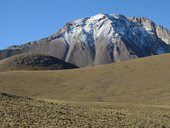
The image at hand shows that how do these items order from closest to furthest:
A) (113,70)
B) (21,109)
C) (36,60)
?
(21,109) < (113,70) < (36,60)

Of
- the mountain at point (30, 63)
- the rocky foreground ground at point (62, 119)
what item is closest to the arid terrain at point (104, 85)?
the rocky foreground ground at point (62, 119)

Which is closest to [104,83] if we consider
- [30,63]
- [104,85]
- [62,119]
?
[104,85]

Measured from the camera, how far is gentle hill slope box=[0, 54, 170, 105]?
82688 millimetres

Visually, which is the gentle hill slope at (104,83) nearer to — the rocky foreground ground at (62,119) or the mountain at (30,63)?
the rocky foreground ground at (62,119)

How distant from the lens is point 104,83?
95750mm

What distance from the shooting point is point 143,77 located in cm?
9869

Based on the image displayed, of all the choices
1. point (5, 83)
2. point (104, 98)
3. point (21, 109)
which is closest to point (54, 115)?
point (21, 109)

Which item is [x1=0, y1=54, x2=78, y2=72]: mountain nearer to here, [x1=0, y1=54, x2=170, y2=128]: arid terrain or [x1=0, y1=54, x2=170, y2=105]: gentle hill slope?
[x1=0, y1=54, x2=170, y2=105]: gentle hill slope

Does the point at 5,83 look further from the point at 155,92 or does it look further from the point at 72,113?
the point at 72,113

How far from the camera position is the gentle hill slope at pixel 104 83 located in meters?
82.7

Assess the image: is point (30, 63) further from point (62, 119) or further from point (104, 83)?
point (62, 119)

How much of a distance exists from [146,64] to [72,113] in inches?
3017

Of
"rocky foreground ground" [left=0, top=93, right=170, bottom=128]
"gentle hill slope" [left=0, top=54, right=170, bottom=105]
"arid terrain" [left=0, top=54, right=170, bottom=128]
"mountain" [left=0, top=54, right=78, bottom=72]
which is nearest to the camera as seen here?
"rocky foreground ground" [left=0, top=93, right=170, bottom=128]

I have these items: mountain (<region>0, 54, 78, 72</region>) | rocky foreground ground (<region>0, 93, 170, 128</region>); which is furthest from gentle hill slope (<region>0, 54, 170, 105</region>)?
mountain (<region>0, 54, 78, 72</region>)
